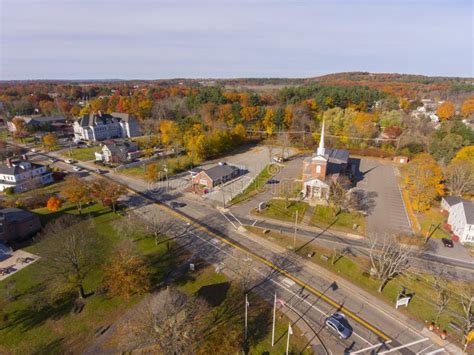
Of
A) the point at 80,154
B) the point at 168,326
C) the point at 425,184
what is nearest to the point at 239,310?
the point at 168,326

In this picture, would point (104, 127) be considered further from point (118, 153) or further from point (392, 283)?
point (392, 283)

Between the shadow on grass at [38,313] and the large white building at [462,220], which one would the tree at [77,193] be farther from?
the large white building at [462,220]

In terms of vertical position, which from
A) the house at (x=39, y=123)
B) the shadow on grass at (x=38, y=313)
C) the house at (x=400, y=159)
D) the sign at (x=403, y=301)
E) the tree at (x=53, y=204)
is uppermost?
the house at (x=39, y=123)

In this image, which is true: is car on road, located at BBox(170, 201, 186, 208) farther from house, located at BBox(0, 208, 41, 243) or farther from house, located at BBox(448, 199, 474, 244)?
house, located at BBox(448, 199, 474, 244)

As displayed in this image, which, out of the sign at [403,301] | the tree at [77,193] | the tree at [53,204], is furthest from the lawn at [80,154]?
the sign at [403,301]

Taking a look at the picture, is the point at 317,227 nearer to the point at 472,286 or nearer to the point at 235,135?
the point at 472,286

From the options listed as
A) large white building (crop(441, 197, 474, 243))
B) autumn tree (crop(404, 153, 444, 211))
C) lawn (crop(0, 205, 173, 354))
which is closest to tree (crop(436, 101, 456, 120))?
autumn tree (crop(404, 153, 444, 211))

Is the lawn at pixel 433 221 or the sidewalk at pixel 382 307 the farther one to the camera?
the lawn at pixel 433 221
